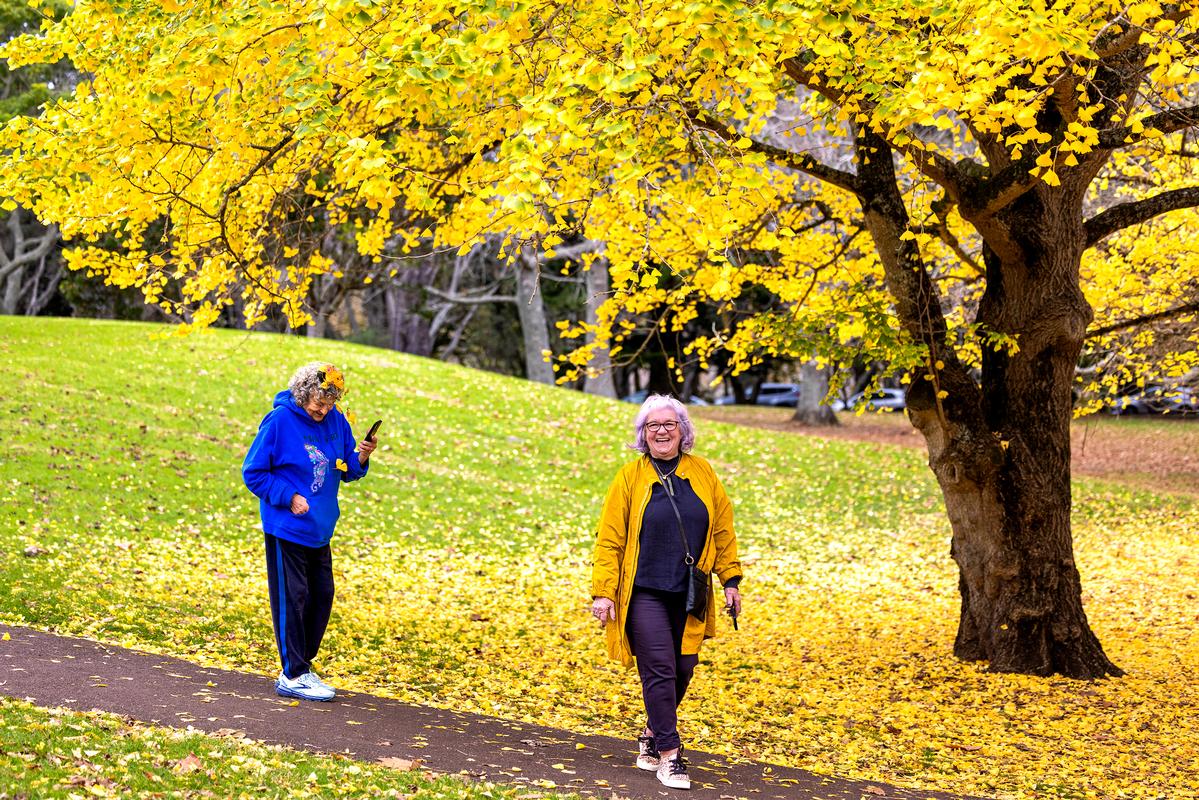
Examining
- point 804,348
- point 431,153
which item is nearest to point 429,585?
point 431,153

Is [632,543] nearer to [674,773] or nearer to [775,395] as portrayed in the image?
[674,773]

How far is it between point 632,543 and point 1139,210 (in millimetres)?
4987

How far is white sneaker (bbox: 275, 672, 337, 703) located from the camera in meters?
6.38

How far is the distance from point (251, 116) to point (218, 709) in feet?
11.8

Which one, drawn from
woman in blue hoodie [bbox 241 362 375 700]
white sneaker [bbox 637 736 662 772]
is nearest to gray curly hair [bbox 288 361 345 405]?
woman in blue hoodie [bbox 241 362 375 700]

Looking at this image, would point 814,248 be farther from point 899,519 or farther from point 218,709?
point 899,519

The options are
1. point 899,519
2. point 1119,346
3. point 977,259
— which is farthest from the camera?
point 899,519

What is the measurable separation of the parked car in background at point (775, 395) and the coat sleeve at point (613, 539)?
42382 millimetres

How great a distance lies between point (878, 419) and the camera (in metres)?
35.3

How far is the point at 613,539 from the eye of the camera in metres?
5.59

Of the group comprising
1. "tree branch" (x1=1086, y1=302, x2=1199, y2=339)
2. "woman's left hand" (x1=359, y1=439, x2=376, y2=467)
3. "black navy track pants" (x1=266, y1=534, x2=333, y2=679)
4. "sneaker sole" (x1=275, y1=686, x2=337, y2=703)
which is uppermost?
"tree branch" (x1=1086, y1=302, x2=1199, y2=339)

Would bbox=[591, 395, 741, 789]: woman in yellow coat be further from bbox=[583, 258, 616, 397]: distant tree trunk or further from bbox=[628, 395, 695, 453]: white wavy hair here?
bbox=[583, 258, 616, 397]: distant tree trunk

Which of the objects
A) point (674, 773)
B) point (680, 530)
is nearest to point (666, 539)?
point (680, 530)

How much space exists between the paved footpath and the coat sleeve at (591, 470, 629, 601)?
907 mm
